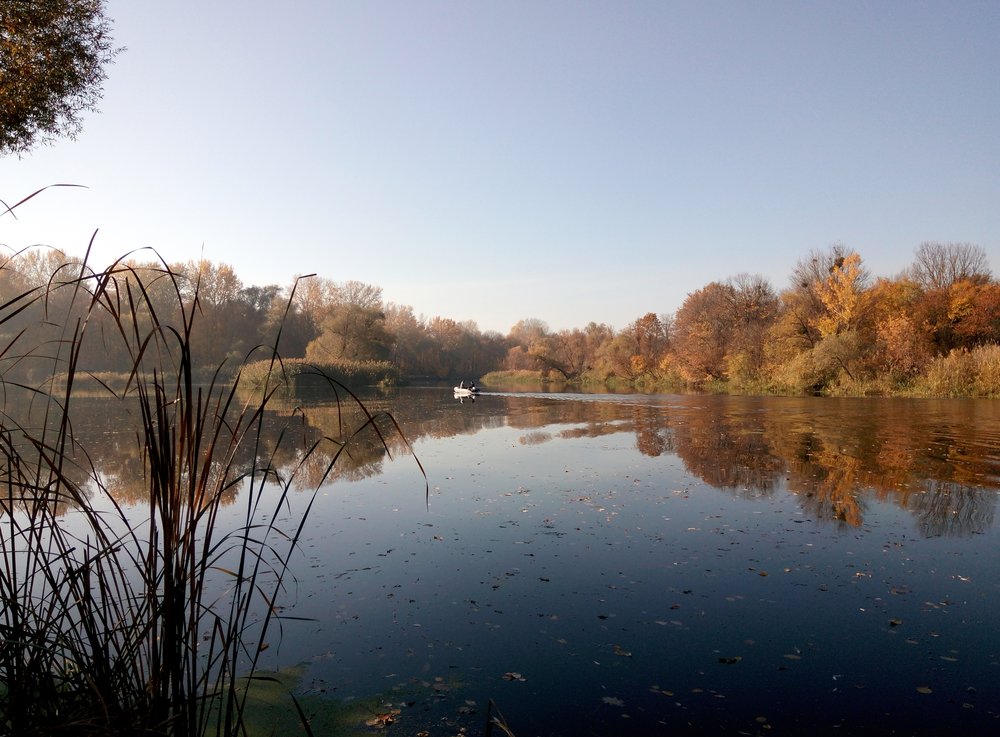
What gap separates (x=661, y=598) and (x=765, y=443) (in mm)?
9700

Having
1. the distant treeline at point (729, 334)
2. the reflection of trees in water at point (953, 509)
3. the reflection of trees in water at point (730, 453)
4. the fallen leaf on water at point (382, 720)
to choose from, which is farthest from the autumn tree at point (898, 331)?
the fallen leaf on water at point (382, 720)

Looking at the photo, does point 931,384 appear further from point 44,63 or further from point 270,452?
point 44,63

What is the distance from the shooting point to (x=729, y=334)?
132 feet

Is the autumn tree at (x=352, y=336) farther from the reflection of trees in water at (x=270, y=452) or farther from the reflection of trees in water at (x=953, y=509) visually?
the reflection of trees in water at (x=953, y=509)

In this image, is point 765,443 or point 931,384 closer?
point 765,443

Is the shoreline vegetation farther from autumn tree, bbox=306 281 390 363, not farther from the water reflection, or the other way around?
autumn tree, bbox=306 281 390 363

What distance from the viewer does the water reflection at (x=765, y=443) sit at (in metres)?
8.02

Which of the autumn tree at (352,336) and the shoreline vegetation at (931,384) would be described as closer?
the shoreline vegetation at (931,384)

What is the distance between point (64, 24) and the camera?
25.5ft

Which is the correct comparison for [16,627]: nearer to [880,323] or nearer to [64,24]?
[64,24]

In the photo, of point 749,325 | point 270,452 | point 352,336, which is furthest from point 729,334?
point 270,452

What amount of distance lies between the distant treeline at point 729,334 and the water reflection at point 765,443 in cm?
473

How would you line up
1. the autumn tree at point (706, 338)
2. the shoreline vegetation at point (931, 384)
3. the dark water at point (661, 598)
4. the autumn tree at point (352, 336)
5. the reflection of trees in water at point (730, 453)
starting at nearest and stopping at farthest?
the dark water at point (661, 598) → the reflection of trees in water at point (730, 453) → the shoreline vegetation at point (931, 384) → the autumn tree at point (706, 338) → the autumn tree at point (352, 336)

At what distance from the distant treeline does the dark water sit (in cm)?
1164
